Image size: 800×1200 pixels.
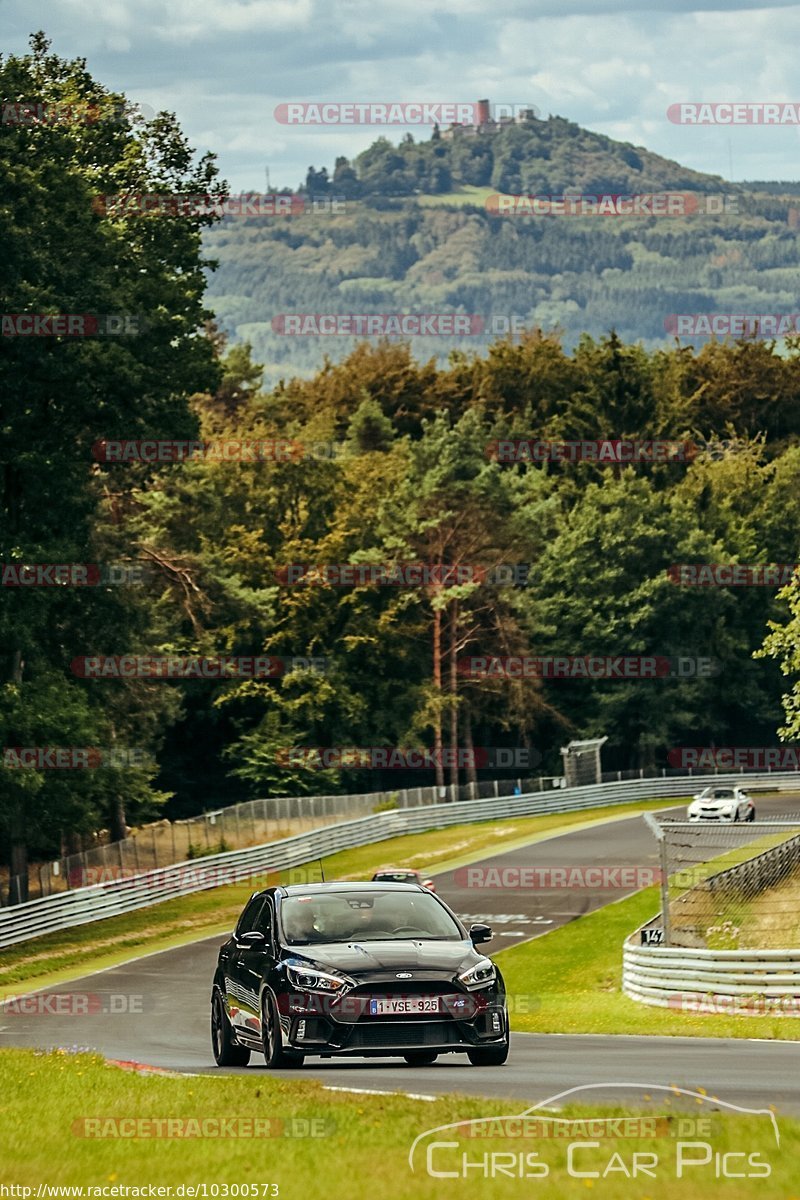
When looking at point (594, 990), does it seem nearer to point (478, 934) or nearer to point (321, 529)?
point (478, 934)

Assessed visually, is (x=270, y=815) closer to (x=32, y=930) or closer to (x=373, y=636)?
(x=32, y=930)

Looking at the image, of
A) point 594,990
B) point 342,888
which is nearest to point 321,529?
point 594,990

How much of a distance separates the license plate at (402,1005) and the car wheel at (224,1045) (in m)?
2.82

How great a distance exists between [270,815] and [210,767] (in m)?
23.8

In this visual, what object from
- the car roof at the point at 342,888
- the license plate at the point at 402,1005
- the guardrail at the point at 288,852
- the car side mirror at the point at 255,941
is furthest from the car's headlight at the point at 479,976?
the guardrail at the point at 288,852

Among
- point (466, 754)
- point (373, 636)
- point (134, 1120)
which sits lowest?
point (466, 754)

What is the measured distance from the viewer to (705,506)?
331 feet

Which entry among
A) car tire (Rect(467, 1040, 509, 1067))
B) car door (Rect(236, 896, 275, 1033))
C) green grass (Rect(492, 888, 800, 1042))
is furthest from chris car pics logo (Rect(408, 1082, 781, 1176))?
green grass (Rect(492, 888, 800, 1042))

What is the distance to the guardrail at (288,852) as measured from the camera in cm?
4788

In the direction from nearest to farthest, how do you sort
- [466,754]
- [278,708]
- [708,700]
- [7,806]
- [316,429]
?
[7,806] < [278,708] < [466,754] < [708,700] < [316,429]

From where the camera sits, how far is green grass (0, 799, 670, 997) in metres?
43.2

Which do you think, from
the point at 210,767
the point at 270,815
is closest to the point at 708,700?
the point at 210,767

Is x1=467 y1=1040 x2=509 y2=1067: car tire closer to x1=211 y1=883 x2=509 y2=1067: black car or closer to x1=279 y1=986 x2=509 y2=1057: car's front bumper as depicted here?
x1=211 y1=883 x2=509 y2=1067: black car

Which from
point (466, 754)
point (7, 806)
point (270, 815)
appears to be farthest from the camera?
point (466, 754)
